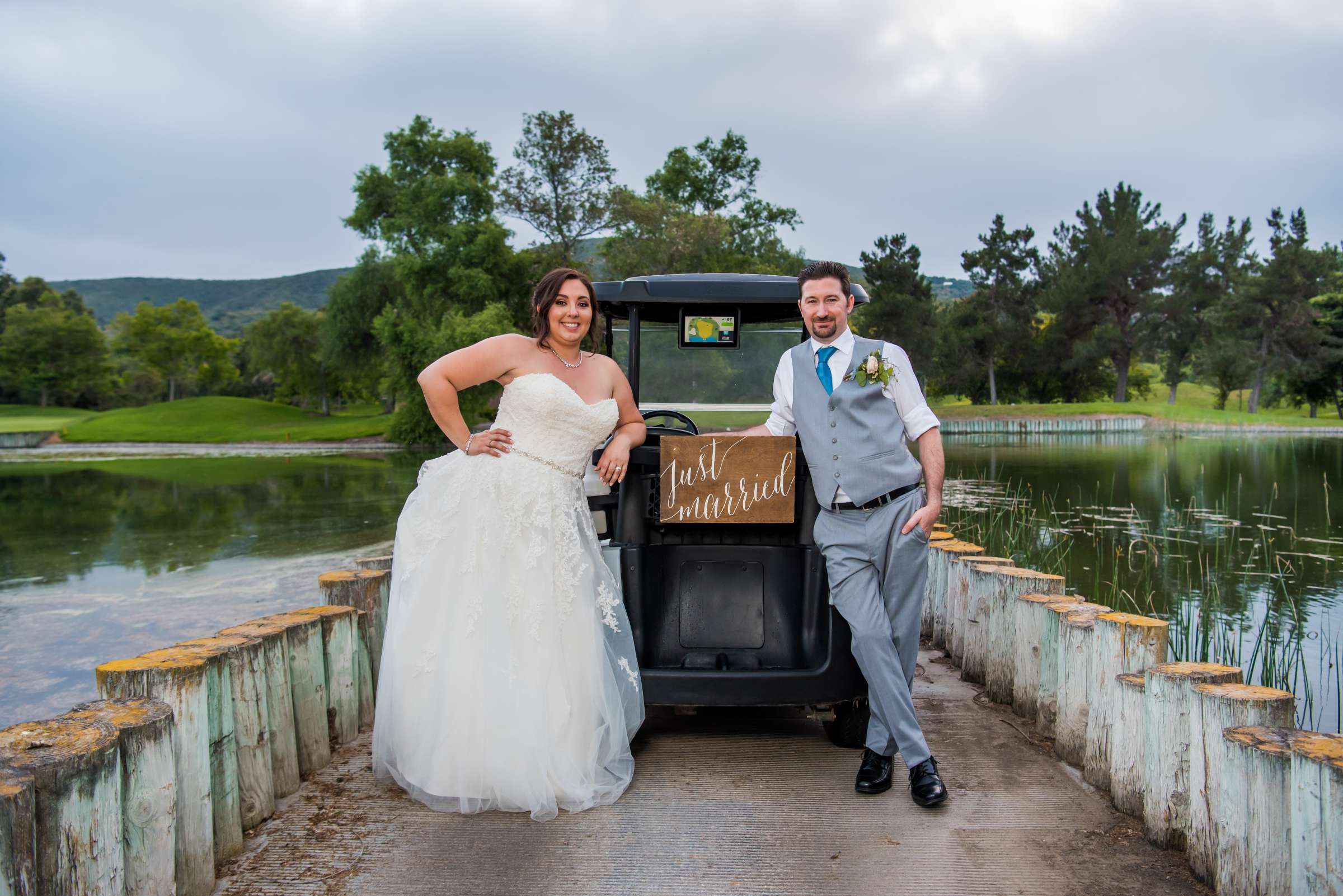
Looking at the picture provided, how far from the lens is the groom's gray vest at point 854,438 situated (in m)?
3.61

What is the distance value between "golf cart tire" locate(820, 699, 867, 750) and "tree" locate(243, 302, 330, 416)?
66.6 metres

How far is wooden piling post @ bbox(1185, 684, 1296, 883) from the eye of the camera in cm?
284

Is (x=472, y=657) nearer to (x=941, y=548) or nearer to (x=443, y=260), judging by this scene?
(x=941, y=548)

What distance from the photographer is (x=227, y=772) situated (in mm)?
3146

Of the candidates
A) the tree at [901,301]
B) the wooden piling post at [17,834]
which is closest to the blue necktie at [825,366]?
the wooden piling post at [17,834]

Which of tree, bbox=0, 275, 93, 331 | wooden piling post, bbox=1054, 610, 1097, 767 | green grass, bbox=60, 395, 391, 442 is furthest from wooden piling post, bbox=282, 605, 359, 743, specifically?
tree, bbox=0, 275, 93, 331

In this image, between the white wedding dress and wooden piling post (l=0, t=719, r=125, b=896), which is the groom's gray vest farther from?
wooden piling post (l=0, t=719, r=125, b=896)

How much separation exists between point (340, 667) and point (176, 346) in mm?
81448

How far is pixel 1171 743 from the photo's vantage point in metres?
3.12

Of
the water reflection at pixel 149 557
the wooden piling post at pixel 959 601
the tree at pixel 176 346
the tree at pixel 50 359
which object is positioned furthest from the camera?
the tree at pixel 176 346

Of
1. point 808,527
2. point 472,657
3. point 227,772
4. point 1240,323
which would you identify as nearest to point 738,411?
point 808,527

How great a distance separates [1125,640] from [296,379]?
2830 inches

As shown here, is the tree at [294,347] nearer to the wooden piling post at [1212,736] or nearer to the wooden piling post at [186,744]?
the wooden piling post at [186,744]

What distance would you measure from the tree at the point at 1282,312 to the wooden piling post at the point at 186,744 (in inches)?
2459
